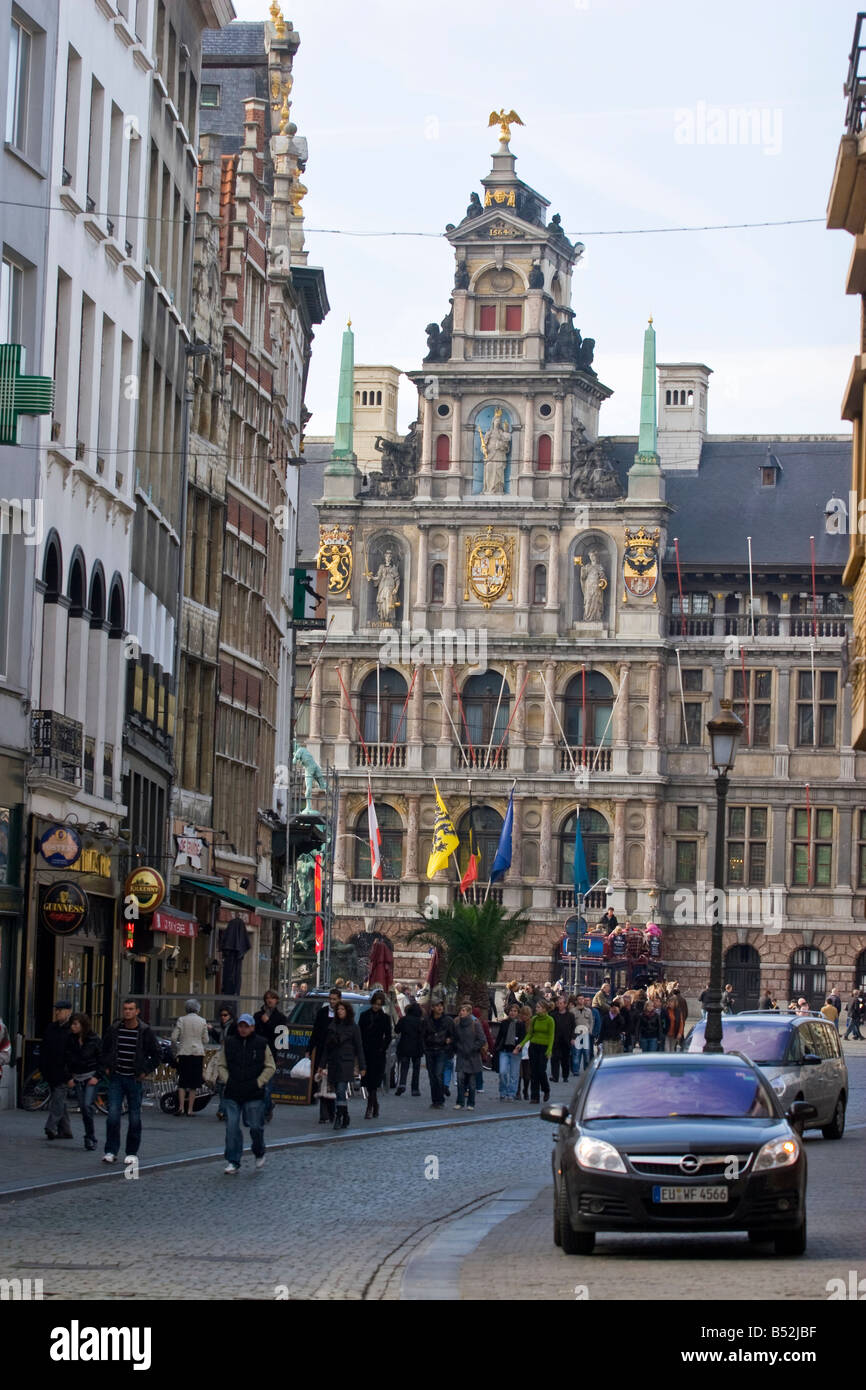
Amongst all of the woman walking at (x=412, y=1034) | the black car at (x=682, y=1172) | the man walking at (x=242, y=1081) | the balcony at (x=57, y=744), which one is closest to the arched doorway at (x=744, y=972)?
the woman walking at (x=412, y=1034)

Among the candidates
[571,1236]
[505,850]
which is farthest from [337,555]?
[571,1236]

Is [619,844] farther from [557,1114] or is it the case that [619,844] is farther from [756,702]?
[557,1114]

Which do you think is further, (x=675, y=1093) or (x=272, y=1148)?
(x=272, y=1148)

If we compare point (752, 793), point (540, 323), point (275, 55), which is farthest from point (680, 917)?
point (275, 55)

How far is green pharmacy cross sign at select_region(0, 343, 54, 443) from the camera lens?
2834 cm

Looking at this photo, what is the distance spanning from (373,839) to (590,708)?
8592 millimetres

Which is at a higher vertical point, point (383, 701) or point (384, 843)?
point (383, 701)

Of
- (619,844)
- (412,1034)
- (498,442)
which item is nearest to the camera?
(412,1034)

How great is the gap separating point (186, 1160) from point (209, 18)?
88.7 ft

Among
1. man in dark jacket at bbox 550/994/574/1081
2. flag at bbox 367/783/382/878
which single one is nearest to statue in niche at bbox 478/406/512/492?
flag at bbox 367/783/382/878

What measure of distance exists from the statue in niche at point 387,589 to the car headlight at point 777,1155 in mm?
68436

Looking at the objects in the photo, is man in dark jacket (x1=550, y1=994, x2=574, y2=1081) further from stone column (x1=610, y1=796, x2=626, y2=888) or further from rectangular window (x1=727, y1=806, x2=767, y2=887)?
rectangular window (x1=727, y1=806, x2=767, y2=887)

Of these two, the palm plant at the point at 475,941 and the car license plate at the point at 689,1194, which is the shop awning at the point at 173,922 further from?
the car license plate at the point at 689,1194

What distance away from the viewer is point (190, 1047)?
32.0 meters
